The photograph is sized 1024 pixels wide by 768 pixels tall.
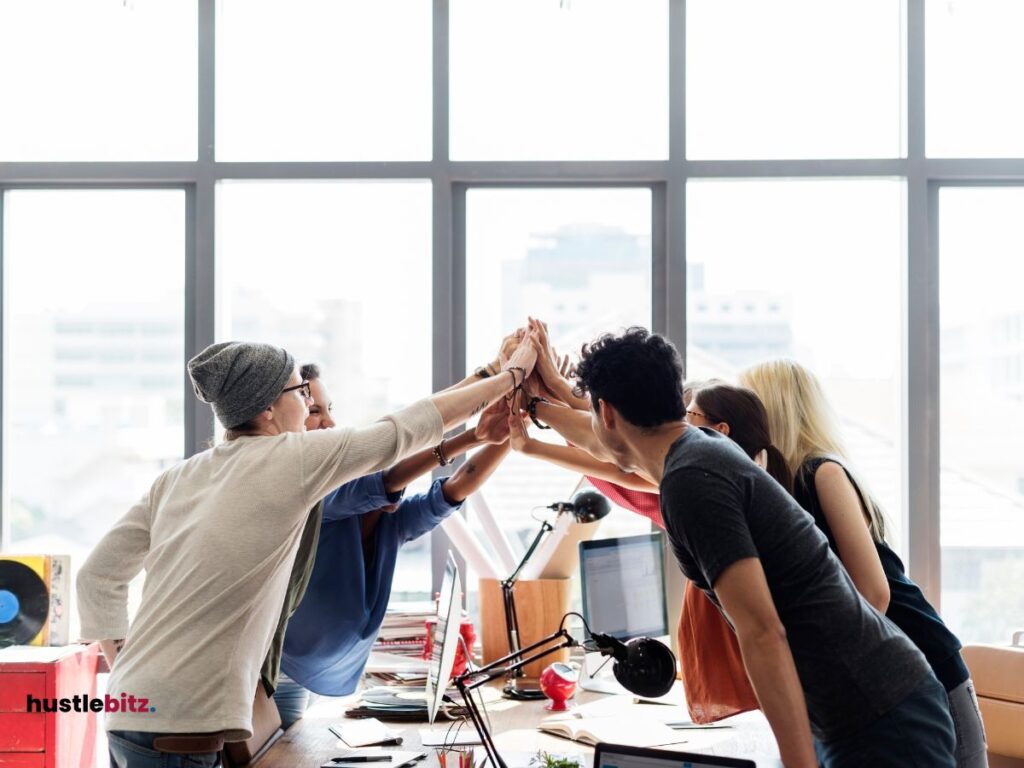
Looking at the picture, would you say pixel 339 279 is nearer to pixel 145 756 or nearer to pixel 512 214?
pixel 512 214

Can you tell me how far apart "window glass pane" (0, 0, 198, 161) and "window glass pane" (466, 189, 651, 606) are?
3.88 feet

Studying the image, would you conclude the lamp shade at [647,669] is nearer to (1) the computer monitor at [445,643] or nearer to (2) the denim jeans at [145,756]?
(1) the computer monitor at [445,643]

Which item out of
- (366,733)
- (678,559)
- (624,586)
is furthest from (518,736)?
(678,559)

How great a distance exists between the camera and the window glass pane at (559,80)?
3488mm

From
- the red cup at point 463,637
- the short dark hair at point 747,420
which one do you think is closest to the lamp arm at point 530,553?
the red cup at point 463,637

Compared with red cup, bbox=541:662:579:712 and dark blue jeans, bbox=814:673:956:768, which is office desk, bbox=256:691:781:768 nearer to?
red cup, bbox=541:662:579:712

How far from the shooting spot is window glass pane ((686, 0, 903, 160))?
137 inches

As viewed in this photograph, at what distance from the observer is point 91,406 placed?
3570 mm

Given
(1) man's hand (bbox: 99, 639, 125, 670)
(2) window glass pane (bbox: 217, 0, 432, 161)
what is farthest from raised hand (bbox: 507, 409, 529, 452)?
(2) window glass pane (bbox: 217, 0, 432, 161)

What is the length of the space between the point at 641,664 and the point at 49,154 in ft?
9.97

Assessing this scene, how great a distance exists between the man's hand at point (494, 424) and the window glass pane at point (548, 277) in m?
0.77

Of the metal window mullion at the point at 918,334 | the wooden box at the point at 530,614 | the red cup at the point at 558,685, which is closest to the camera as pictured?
the red cup at the point at 558,685

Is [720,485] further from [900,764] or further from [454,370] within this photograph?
[454,370]

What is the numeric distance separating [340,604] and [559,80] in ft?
6.90
